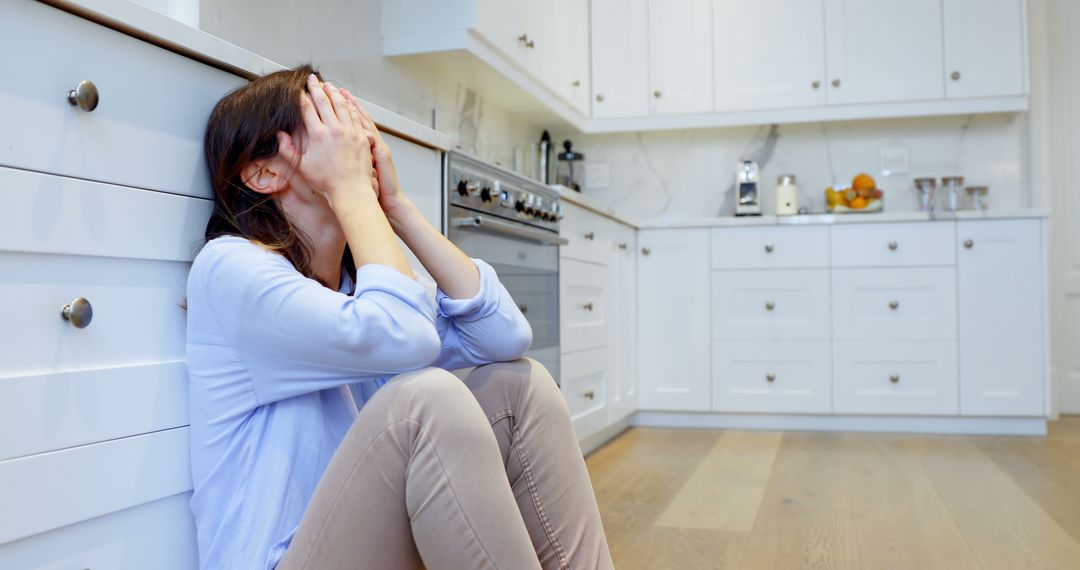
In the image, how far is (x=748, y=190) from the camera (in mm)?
4148

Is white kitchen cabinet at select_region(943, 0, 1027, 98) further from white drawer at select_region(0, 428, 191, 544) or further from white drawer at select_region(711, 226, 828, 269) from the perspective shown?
white drawer at select_region(0, 428, 191, 544)

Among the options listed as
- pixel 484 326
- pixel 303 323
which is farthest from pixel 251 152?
pixel 484 326

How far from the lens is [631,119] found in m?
4.23

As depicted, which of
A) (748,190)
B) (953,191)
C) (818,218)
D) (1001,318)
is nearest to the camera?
(1001,318)

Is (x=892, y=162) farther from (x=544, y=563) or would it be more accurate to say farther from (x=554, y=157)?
(x=544, y=563)

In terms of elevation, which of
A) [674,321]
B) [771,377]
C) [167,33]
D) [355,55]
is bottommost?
[771,377]

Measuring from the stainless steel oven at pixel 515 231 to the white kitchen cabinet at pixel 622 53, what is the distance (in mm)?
1589

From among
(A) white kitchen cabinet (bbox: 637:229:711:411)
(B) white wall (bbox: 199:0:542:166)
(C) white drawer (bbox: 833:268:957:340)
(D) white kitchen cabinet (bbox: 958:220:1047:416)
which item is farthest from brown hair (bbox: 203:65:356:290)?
(D) white kitchen cabinet (bbox: 958:220:1047:416)

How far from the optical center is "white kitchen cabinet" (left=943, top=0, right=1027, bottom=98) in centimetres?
382

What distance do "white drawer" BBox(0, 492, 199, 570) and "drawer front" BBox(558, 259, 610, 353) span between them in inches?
71.6

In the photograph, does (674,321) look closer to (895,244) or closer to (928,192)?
(895,244)

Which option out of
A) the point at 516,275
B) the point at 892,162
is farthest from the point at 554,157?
the point at 516,275

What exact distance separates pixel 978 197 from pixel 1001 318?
58 cm

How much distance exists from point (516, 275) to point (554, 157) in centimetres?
191
